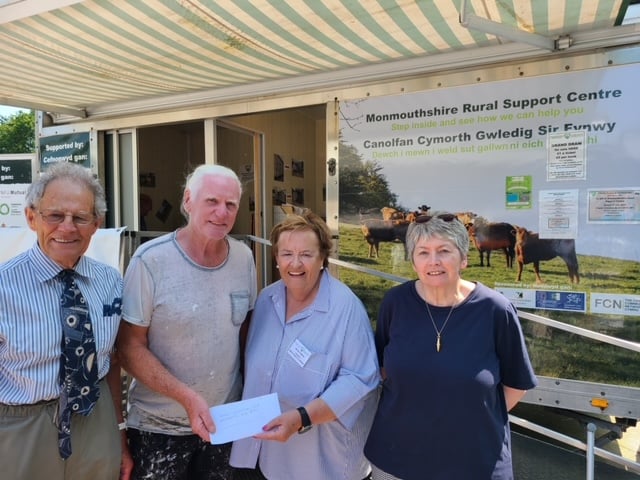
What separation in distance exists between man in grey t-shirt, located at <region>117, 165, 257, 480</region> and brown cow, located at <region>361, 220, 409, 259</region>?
4.50ft

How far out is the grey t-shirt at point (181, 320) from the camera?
1611 mm

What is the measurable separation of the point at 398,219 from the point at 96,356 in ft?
6.45

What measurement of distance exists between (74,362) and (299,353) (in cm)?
70

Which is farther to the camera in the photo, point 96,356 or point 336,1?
point 336,1

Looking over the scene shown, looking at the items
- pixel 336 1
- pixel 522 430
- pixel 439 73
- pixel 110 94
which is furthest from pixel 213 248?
pixel 522 430

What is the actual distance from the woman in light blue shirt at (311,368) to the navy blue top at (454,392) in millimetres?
107

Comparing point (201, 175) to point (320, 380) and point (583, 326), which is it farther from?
point (583, 326)

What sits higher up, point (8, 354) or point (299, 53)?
point (299, 53)

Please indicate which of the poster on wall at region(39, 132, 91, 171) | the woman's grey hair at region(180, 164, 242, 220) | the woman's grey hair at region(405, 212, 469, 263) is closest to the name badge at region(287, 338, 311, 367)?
the woman's grey hair at region(405, 212, 469, 263)

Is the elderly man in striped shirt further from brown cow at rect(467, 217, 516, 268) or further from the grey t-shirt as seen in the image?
brown cow at rect(467, 217, 516, 268)

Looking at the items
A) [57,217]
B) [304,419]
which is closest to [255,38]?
[57,217]

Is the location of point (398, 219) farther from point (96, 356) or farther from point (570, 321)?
point (96, 356)

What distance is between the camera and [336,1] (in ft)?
7.00

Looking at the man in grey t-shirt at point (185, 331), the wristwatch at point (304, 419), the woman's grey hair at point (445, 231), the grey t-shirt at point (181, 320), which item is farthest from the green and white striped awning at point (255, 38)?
the wristwatch at point (304, 419)
